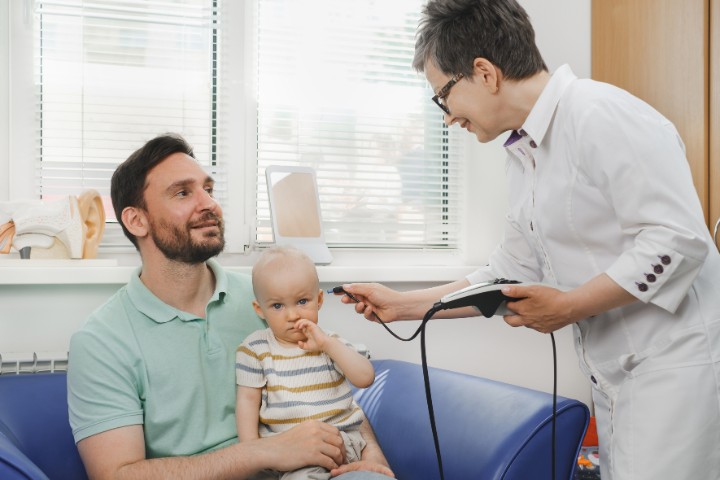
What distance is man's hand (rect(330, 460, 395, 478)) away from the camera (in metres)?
1.53

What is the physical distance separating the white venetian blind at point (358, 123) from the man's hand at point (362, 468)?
1.20m

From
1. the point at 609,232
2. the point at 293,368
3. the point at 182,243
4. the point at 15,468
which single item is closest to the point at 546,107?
the point at 609,232

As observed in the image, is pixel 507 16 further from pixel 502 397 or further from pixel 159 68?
pixel 159 68

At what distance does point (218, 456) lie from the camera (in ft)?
4.98

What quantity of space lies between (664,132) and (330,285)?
136 cm

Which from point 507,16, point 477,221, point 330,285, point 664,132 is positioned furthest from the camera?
point 477,221

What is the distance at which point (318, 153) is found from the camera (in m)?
2.68

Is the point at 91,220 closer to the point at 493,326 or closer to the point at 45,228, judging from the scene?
the point at 45,228

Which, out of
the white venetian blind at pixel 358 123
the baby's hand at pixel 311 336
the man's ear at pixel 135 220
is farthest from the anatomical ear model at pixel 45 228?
the baby's hand at pixel 311 336

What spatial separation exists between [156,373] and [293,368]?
33 centimetres

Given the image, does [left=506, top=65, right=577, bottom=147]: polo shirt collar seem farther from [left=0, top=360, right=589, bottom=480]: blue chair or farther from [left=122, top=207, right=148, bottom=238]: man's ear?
[left=122, top=207, right=148, bottom=238]: man's ear

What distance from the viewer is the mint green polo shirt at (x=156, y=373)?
1554mm

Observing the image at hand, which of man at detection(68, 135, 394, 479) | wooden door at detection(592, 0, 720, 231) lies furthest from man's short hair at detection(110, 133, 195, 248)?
wooden door at detection(592, 0, 720, 231)

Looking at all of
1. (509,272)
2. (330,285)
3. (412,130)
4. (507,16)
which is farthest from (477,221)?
(507,16)
